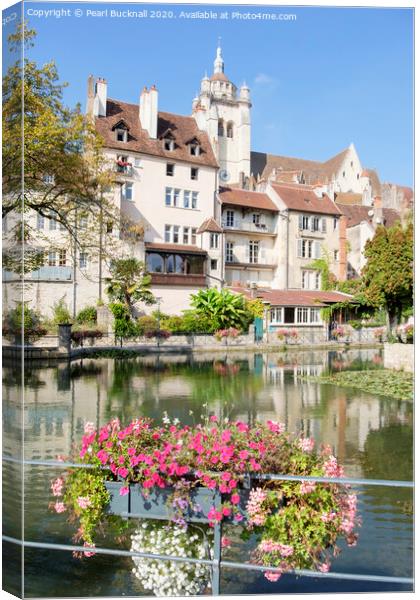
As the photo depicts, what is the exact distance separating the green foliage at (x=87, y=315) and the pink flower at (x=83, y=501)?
2.02 metres

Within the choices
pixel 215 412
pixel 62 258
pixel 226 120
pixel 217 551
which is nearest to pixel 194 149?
pixel 226 120

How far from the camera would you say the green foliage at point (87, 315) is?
14.1 feet

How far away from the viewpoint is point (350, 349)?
5.84 meters

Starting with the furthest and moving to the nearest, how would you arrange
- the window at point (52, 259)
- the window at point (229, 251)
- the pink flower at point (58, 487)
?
the window at point (229, 251), the window at point (52, 259), the pink flower at point (58, 487)

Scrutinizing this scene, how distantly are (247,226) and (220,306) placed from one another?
99 centimetres

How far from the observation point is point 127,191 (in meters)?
4.30

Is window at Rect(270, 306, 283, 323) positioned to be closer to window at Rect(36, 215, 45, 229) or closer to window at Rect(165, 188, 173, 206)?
window at Rect(165, 188, 173, 206)

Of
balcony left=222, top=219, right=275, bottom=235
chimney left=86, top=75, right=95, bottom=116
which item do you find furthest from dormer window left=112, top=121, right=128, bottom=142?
balcony left=222, top=219, right=275, bottom=235

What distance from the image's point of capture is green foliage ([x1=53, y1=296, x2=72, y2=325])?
393 centimetres

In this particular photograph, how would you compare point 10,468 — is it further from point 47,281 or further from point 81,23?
point 81,23

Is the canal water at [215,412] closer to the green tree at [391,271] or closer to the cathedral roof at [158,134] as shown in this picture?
the green tree at [391,271]

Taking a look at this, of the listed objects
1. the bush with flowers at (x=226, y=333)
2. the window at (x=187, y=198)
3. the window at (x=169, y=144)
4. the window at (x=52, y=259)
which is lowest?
the bush with flowers at (x=226, y=333)

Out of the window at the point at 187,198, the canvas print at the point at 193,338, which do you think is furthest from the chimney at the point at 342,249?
the window at the point at 187,198

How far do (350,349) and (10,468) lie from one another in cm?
415
